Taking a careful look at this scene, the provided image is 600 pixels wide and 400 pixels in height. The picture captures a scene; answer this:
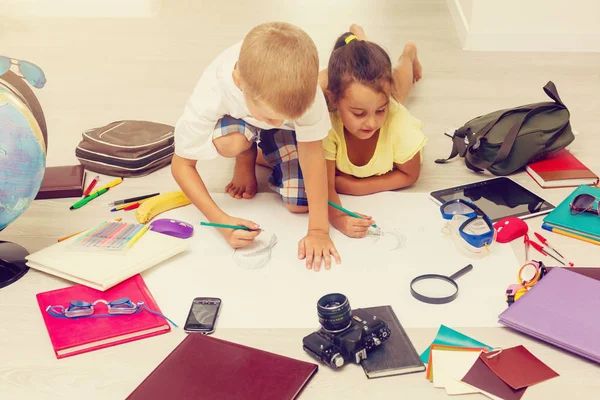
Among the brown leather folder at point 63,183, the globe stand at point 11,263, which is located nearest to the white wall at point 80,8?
the brown leather folder at point 63,183

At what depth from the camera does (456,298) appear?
1433mm

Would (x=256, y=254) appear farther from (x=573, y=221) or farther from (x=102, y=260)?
(x=573, y=221)

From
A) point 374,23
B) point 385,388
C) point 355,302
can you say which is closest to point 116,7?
point 374,23

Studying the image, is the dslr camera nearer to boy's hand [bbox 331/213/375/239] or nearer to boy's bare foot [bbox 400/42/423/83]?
boy's hand [bbox 331/213/375/239]

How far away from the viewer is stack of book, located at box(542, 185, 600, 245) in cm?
163

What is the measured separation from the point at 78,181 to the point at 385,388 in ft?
3.76

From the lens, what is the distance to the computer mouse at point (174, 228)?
5.51ft

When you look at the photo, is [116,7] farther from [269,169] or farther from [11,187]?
[11,187]

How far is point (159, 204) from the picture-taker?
5.90 ft

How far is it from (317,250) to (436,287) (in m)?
0.29

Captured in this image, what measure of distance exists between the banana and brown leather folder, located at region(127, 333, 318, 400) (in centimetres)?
53

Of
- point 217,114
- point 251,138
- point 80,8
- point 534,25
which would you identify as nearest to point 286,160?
point 251,138

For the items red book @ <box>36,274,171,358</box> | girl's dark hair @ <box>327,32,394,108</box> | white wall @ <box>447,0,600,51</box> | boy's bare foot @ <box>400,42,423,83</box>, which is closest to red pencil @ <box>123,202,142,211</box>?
red book @ <box>36,274,171,358</box>

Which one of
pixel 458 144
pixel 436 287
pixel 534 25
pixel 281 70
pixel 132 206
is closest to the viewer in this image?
pixel 281 70
